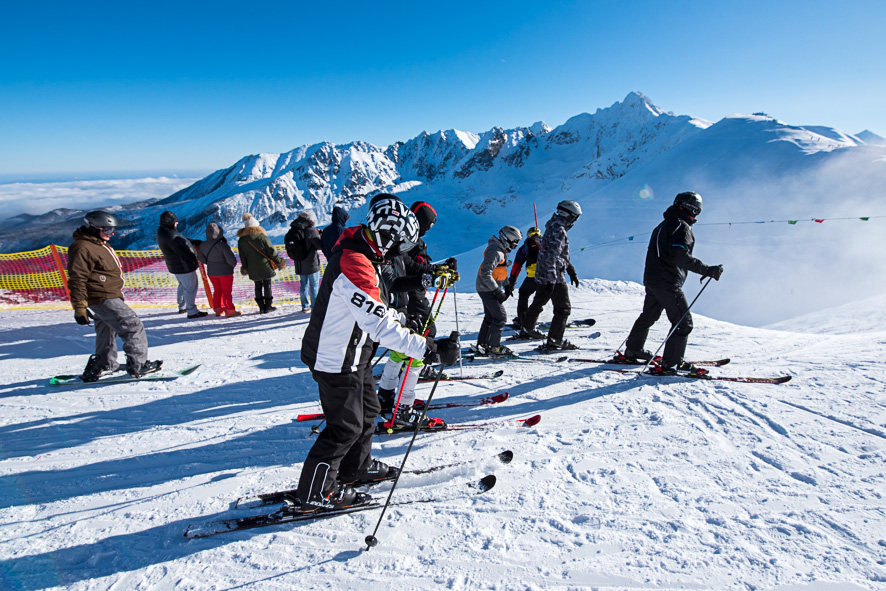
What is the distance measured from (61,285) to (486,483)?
13801 mm

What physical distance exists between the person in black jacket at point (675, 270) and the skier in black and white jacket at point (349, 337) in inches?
137

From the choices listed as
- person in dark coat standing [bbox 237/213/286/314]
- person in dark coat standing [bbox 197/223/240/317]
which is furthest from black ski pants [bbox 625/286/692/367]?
person in dark coat standing [bbox 197/223/240/317]

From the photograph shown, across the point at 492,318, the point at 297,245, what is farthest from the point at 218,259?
the point at 492,318

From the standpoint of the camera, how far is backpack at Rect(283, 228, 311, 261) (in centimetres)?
797

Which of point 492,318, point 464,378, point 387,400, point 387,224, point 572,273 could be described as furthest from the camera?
point 572,273

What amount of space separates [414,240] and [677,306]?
389 cm

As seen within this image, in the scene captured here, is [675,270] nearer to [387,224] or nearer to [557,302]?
[557,302]

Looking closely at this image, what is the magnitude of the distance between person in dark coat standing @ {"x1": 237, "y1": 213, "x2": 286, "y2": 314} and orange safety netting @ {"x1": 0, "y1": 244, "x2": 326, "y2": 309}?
1646mm

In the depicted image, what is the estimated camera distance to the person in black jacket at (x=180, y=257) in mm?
7965

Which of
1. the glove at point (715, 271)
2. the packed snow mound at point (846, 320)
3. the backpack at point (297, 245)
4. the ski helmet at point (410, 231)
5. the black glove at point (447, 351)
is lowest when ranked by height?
the packed snow mound at point (846, 320)

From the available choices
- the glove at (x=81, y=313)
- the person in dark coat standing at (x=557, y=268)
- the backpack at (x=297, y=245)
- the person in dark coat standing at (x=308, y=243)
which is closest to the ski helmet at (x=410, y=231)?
the person in dark coat standing at (x=557, y=268)

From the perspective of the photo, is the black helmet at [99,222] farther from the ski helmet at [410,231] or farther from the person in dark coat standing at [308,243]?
the ski helmet at [410,231]

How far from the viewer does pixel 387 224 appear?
8.52 ft

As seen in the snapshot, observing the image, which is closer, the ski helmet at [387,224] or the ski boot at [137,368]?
the ski helmet at [387,224]
